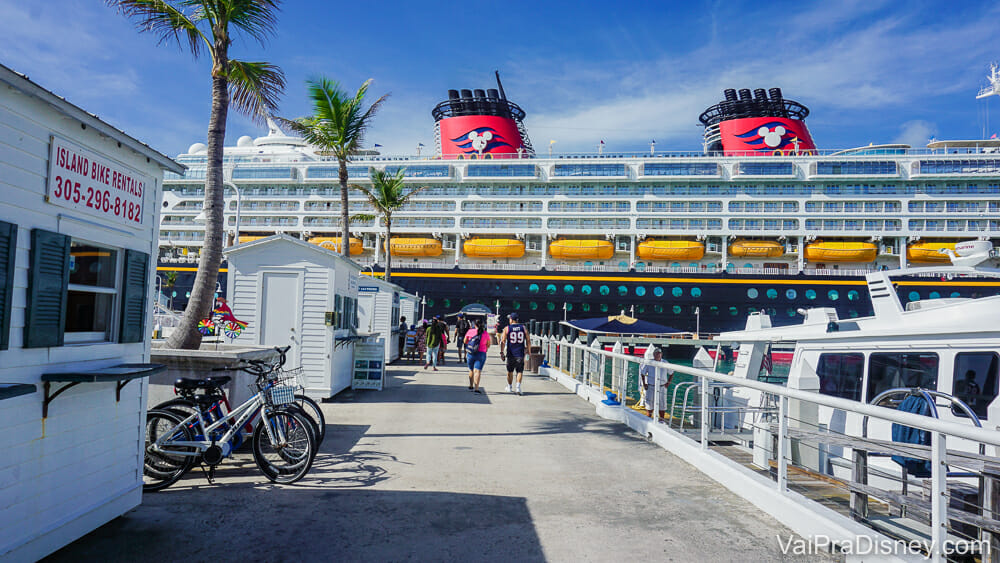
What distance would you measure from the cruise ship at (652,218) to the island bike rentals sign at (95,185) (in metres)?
32.0

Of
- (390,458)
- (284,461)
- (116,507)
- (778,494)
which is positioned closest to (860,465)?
(778,494)

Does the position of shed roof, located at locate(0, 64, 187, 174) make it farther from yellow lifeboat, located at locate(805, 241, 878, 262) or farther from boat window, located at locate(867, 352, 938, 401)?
yellow lifeboat, located at locate(805, 241, 878, 262)

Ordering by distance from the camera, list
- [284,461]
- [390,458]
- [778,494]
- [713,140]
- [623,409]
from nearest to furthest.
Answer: [778,494] → [284,461] → [390,458] → [623,409] → [713,140]

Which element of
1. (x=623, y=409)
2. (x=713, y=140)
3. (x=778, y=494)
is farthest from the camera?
(x=713, y=140)

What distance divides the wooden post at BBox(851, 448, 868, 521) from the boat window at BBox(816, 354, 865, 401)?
12.1 feet

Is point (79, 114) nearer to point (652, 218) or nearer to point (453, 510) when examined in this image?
point (453, 510)

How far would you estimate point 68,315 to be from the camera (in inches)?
148

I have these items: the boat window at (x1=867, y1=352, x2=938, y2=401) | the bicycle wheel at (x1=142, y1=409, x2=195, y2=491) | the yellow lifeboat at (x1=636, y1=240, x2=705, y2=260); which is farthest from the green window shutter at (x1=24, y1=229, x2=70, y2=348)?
the yellow lifeboat at (x1=636, y1=240, x2=705, y2=260)

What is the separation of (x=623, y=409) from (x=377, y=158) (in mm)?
39585

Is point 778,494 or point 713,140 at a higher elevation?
point 713,140

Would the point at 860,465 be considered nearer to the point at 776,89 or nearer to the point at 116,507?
the point at 116,507

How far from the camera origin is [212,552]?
3.63 metres

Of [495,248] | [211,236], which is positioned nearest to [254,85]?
[211,236]
